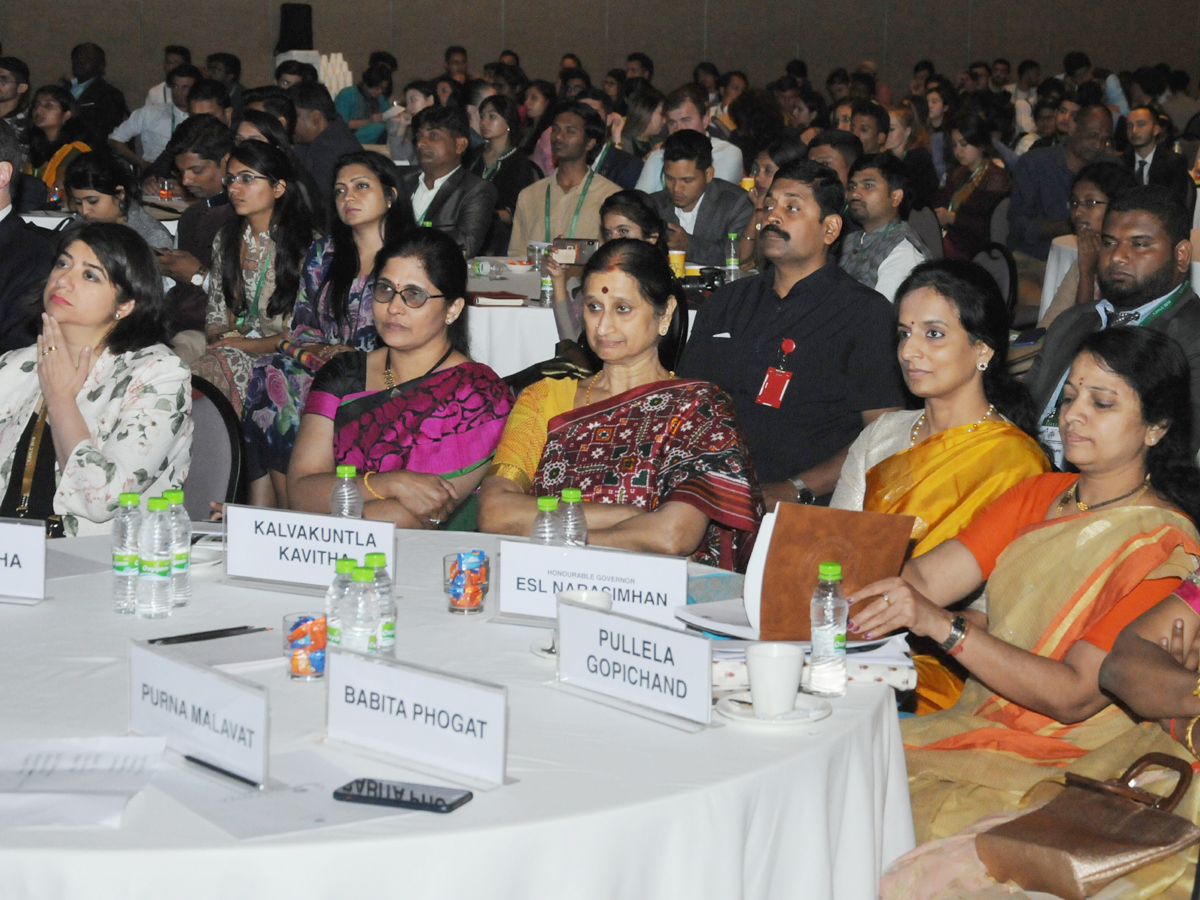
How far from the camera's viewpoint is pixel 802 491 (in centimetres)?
351

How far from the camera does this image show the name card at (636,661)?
164 cm

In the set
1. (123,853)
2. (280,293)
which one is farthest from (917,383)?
(280,293)

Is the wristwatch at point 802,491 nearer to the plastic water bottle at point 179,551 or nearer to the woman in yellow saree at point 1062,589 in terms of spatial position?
the woman in yellow saree at point 1062,589

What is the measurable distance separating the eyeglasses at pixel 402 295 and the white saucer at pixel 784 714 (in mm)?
1767

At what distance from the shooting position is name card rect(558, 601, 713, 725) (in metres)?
1.64

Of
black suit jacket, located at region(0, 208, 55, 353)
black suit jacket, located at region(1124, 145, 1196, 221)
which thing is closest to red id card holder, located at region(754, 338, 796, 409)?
black suit jacket, located at region(0, 208, 55, 353)

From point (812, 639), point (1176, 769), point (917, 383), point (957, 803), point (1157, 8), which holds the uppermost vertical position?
point (1157, 8)

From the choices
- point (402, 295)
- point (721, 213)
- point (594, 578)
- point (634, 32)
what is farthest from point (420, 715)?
point (634, 32)

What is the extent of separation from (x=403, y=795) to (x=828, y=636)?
0.67 metres

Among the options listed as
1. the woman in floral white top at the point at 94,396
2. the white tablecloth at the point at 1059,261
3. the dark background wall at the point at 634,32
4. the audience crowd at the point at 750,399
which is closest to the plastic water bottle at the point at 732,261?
the audience crowd at the point at 750,399

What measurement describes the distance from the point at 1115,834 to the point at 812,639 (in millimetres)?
462

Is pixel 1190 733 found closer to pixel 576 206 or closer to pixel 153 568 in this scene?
pixel 153 568

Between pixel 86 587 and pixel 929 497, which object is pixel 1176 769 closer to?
pixel 929 497

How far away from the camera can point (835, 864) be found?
1.71m
